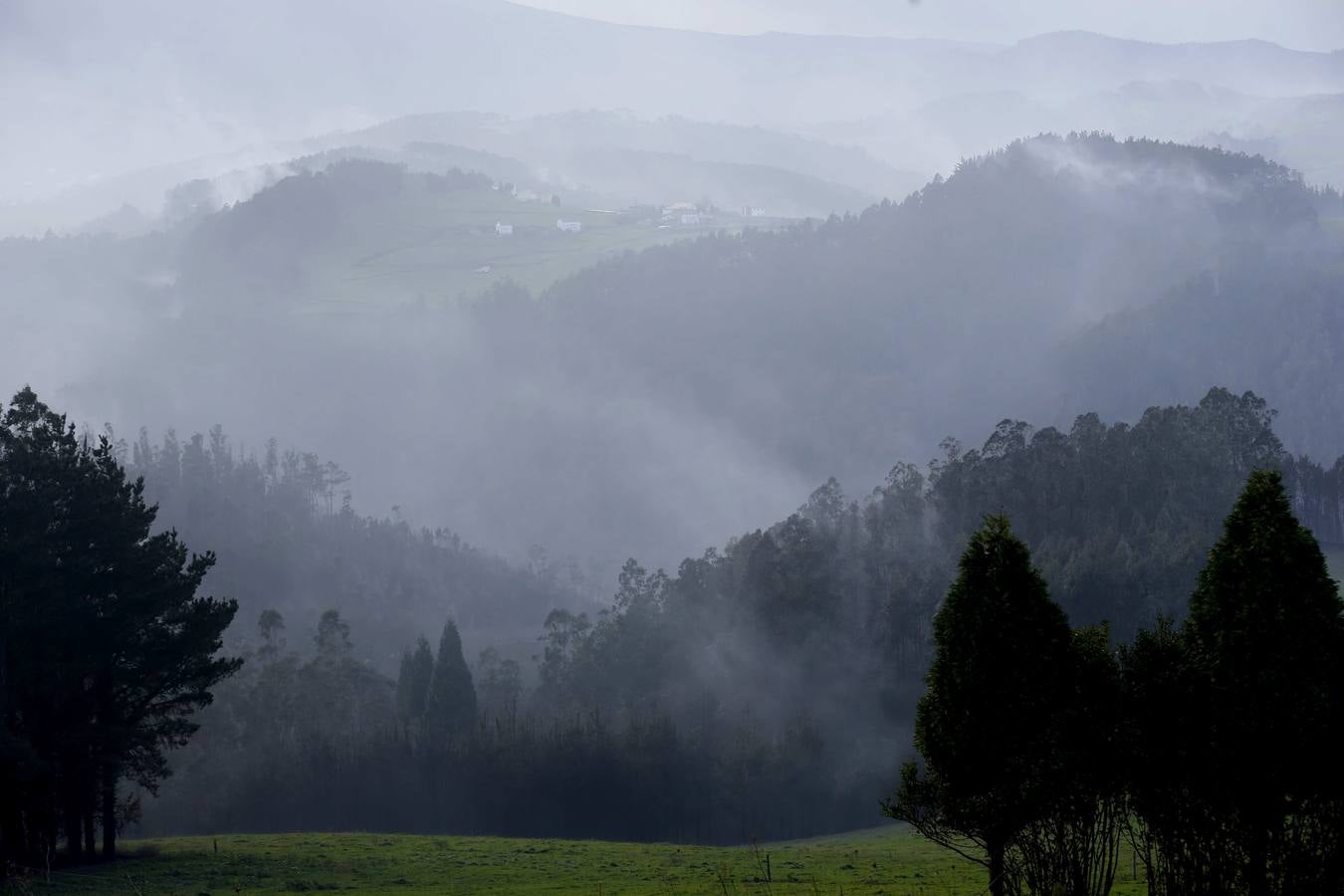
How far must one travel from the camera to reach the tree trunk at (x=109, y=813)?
49.8m

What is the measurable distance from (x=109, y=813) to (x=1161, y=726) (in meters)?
44.7

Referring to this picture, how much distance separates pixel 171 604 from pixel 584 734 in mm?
62043

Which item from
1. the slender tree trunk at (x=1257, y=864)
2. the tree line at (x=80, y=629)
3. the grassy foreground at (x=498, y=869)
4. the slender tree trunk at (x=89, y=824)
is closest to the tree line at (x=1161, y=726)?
the slender tree trunk at (x=1257, y=864)

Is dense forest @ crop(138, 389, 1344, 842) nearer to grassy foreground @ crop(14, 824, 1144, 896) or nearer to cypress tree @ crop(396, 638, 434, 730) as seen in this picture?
cypress tree @ crop(396, 638, 434, 730)

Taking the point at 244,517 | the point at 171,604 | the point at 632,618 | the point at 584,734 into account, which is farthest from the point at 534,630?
the point at 171,604

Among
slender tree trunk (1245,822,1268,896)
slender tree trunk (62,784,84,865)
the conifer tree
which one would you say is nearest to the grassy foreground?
slender tree trunk (62,784,84,865)

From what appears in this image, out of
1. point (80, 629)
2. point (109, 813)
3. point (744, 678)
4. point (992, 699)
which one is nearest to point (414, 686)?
point (744, 678)

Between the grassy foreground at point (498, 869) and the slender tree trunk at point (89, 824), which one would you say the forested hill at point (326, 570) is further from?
the slender tree trunk at point (89, 824)

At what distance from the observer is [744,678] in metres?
119

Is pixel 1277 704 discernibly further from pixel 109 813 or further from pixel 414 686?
pixel 414 686

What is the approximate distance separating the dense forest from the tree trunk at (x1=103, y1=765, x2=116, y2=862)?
52429 mm

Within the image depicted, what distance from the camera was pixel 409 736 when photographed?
114250mm

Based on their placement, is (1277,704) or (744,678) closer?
(1277,704)

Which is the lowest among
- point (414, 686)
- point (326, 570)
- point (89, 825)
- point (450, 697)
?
point (89, 825)
